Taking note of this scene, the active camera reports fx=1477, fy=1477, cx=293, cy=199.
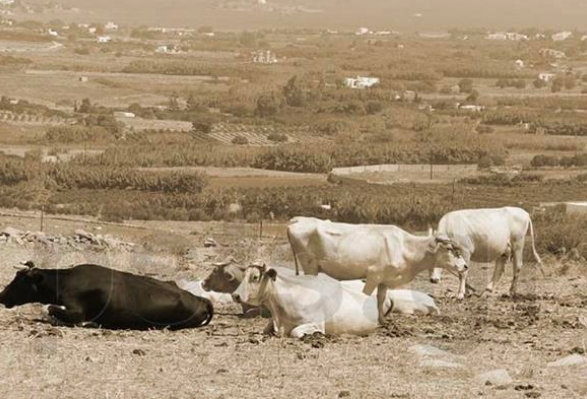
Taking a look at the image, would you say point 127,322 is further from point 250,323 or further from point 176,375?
point 176,375

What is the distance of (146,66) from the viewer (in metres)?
88.8

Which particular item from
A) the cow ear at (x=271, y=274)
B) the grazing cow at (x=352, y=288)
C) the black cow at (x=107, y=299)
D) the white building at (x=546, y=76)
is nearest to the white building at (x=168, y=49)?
the white building at (x=546, y=76)

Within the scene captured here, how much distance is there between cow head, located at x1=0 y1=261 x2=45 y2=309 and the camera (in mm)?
12352

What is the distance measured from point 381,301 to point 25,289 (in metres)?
3.06

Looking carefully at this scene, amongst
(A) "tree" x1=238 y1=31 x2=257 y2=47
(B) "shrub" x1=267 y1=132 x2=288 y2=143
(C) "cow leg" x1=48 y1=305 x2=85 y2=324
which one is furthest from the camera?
(A) "tree" x1=238 y1=31 x2=257 y2=47

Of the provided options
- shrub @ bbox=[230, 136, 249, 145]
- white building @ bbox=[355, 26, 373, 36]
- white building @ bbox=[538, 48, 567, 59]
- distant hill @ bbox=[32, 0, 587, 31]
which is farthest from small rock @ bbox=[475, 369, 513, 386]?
distant hill @ bbox=[32, 0, 587, 31]

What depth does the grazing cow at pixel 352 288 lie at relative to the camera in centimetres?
1270

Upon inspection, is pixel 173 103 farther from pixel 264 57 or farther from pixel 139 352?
pixel 139 352

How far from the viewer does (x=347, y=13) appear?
180 meters

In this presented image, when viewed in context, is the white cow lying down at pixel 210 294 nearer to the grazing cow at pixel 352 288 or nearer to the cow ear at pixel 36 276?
the grazing cow at pixel 352 288

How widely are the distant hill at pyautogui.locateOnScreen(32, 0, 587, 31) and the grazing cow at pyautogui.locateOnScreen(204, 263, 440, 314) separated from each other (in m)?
143

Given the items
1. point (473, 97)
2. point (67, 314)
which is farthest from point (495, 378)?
point (473, 97)

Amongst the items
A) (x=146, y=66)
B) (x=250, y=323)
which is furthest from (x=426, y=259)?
(x=146, y=66)

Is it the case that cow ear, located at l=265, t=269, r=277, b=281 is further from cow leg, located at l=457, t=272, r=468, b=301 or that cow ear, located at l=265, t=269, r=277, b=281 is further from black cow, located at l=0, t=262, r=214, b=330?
cow leg, located at l=457, t=272, r=468, b=301
